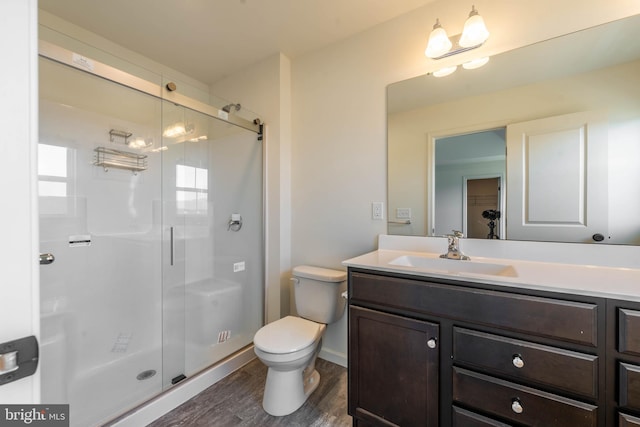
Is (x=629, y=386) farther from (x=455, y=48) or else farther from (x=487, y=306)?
(x=455, y=48)

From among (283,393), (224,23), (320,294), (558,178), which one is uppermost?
(224,23)

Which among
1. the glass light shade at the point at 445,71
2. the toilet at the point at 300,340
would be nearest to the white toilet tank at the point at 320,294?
the toilet at the point at 300,340

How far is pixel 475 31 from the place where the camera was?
55.3 inches

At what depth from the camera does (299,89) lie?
2.18m

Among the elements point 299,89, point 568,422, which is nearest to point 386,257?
point 568,422

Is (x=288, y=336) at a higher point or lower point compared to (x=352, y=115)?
lower

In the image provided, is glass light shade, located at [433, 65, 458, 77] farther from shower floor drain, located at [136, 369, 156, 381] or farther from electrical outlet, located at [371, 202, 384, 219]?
shower floor drain, located at [136, 369, 156, 381]

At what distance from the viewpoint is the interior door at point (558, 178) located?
124 centimetres

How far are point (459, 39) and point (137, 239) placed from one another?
259 centimetres

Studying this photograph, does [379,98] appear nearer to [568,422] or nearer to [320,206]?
[320,206]

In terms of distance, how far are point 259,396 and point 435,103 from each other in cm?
217

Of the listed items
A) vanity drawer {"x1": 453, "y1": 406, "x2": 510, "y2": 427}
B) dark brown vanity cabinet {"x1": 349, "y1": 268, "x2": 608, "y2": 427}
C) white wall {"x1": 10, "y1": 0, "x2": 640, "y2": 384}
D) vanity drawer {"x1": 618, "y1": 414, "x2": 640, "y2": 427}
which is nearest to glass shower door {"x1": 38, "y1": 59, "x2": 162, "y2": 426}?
white wall {"x1": 10, "y1": 0, "x2": 640, "y2": 384}

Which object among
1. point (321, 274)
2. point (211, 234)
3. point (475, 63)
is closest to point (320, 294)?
point (321, 274)

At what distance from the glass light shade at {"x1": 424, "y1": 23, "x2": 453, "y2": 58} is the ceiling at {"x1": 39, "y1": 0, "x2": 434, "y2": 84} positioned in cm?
27
